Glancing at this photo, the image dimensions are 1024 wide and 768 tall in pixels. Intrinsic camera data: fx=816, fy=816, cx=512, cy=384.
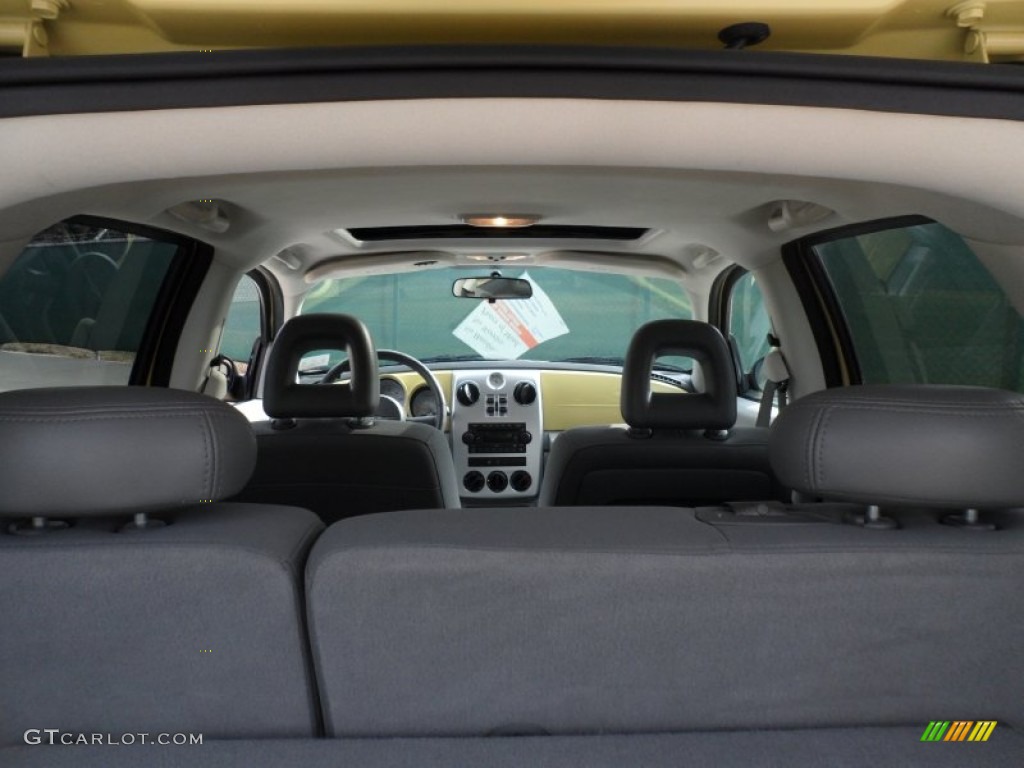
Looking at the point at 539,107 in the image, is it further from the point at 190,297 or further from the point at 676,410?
the point at 190,297

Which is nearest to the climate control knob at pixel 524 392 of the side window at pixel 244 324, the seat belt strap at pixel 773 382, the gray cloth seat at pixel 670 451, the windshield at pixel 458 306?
the side window at pixel 244 324

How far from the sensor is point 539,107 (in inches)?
49.0

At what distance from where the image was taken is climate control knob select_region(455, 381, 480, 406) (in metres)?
5.34

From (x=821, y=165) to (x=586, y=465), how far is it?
1.68 metres

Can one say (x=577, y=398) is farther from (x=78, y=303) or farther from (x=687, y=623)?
(x=687, y=623)

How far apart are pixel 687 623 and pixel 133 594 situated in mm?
799

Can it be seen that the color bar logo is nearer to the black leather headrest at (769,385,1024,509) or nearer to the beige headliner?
the black leather headrest at (769,385,1024,509)

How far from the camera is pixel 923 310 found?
114 inches

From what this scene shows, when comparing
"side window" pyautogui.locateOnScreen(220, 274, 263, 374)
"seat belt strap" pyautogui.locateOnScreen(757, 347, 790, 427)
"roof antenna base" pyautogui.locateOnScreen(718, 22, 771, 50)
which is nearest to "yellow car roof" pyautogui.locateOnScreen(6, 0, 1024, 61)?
"roof antenna base" pyautogui.locateOnScreen(718, 22, 771, 50)

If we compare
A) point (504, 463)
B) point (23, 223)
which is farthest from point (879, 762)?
point (504, 463)

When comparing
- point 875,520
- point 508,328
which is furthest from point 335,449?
point 508,328

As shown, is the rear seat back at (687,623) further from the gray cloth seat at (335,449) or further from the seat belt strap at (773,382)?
the seat belt strap at (773,382)

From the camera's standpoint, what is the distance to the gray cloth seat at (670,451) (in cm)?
285

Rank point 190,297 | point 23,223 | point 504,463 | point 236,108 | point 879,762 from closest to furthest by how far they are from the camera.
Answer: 1. point 879,762
2. point 236,108
3. point 23,223
4. point 190,297
5. point 504,463
